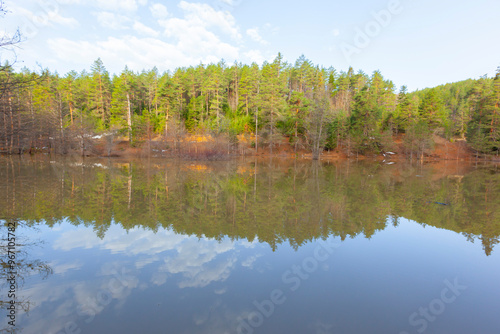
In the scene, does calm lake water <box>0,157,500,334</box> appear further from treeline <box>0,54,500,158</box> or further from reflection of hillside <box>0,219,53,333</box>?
treeline <box>0,54,500,158</box>

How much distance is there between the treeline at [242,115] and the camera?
138ft

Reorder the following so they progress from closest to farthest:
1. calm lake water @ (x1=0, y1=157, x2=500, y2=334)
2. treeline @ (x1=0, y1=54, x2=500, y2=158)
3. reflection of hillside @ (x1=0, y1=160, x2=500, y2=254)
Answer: calm lake water @ (x1=0, y1=157, x2=500, y2=334), reflection of hillside @ (x1=0, y1=160, x2=500, y2=254), treeline @ (x1=0, y1=54, x2=500, y2=158)

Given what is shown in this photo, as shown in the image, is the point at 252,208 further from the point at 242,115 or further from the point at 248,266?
the point at 242,115

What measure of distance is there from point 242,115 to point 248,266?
4962 centimetres

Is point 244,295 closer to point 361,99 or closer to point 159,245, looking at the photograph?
point 159,245

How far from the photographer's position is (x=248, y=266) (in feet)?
18.0

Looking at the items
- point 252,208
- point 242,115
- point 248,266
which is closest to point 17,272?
point 248,266

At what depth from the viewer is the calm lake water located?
149 inches

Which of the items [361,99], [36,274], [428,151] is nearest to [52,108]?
[36,274]

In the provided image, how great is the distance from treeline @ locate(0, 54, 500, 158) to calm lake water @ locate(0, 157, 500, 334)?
1350 inches

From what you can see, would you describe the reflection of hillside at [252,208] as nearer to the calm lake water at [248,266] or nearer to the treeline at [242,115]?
the calm lake water at [248,266]

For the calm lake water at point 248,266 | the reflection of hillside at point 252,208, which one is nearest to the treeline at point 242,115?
the reflection of hillside at point 252,208

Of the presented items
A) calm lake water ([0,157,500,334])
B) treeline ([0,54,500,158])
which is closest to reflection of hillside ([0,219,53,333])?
calm lake water ([0,157,500,334])

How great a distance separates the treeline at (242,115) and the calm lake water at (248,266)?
34296mm
